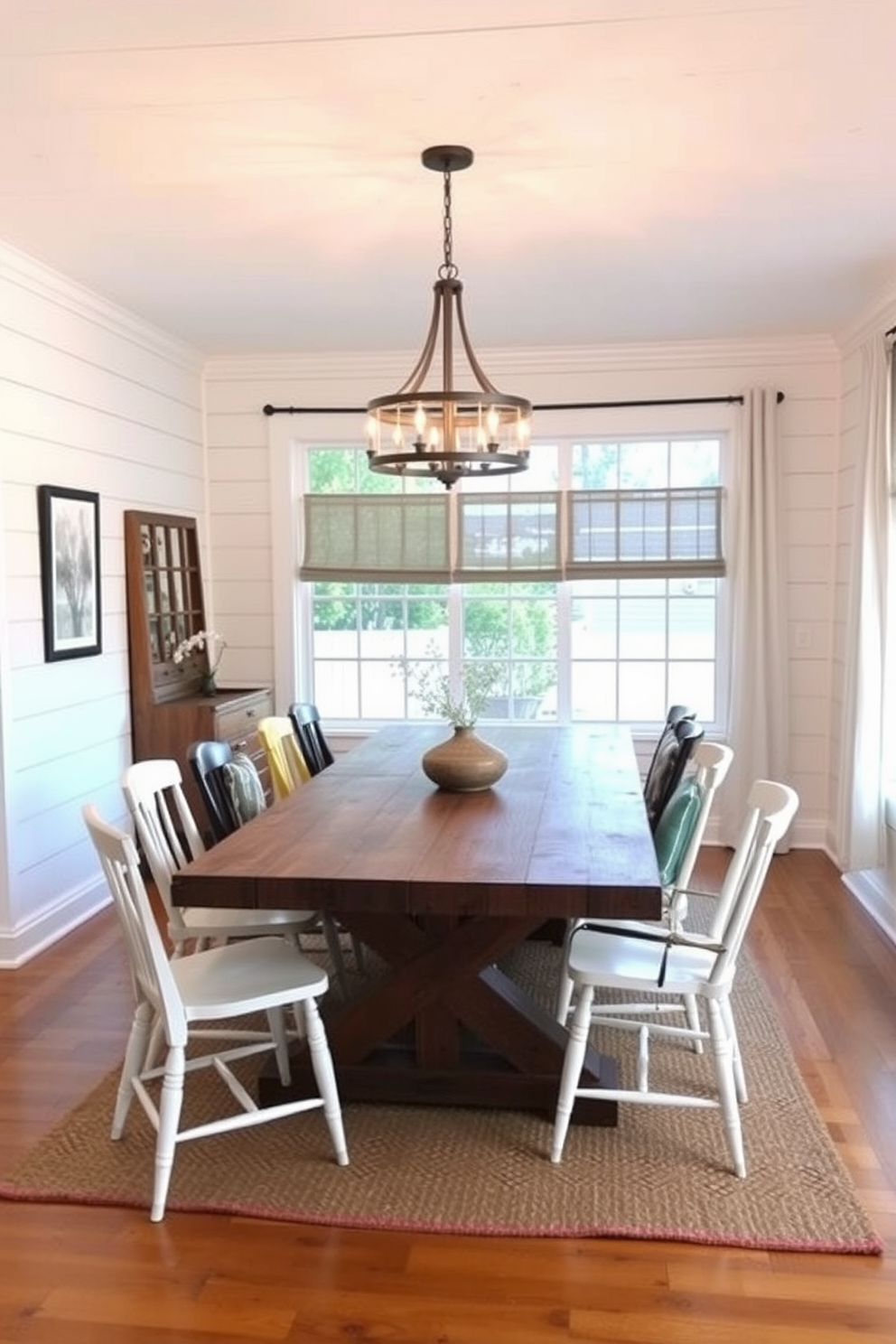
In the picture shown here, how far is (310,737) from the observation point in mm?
4254

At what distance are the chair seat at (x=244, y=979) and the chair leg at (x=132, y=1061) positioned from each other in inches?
4.9

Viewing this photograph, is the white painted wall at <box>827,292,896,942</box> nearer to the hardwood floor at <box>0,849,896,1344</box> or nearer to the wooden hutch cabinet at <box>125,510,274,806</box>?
the hardwood floor at <box>0,849,896,1344</box>

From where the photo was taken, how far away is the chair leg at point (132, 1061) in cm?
Result: 265

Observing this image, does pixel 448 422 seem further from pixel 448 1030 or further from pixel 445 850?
pixel 448 1030

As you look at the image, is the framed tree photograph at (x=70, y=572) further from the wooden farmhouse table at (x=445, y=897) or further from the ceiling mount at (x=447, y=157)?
the ceiling mount at (x=447, y=157)

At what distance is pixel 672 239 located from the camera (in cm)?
379

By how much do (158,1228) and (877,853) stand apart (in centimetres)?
328

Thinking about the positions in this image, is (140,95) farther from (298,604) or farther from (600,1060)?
(298,604)

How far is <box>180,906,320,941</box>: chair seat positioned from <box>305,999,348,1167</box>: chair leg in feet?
1.51

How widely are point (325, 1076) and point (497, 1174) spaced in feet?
1.58

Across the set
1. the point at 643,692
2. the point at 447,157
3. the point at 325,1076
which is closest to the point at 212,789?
the point at 325,1076

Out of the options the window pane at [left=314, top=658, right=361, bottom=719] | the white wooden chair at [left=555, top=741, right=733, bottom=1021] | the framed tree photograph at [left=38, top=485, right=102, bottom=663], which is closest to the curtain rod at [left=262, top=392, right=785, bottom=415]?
the window pane at [left=314, top=658, right=361, bottom=719]

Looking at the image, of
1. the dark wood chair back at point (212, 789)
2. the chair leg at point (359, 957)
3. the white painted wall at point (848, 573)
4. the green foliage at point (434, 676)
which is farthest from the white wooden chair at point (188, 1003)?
the green foliage at point (434, 676)

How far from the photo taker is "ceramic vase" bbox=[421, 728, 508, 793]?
329 centimetres
